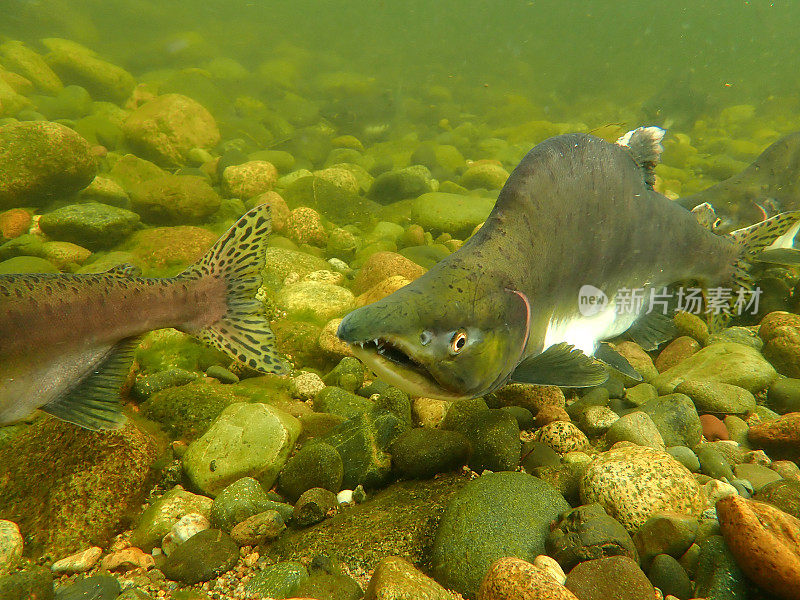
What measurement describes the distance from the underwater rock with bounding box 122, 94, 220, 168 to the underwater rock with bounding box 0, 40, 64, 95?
639 cm

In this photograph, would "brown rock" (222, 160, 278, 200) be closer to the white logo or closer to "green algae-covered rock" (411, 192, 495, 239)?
"green algae-covered rock" (411, 192, 495, 239)

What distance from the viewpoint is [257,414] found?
3299mm

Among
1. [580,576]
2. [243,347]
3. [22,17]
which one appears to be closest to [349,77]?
[22,17]

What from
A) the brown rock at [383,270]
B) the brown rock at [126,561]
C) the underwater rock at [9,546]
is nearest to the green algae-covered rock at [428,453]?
the brown rock at [126,561]

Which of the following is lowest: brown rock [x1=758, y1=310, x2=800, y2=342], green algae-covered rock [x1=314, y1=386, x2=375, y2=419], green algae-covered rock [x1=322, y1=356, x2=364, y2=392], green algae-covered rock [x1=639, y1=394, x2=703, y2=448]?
green algae-covered rock [x1=314, y1=386, x2=375, y2=419]

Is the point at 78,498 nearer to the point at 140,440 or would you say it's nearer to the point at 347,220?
the point at 140,440

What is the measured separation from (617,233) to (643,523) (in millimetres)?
1944

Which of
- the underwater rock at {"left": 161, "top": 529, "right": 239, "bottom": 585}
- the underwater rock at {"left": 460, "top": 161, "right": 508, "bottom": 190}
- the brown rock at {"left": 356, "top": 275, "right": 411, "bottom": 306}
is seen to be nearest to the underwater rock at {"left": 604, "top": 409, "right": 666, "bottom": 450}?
the brown rock at {"left": 356, "top": 275, "right": 411, "bottom": 306}

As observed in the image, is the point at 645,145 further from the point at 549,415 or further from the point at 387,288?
the point at 387,288

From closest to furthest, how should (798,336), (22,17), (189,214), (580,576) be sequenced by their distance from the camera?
(580,576)
(798,336)
(189,214)
(22,17)

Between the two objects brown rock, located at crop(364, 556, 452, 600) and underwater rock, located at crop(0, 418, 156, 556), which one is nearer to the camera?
brown rock, located at crop(364, 556, 452, 600)

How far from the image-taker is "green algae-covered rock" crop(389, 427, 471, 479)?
290cm

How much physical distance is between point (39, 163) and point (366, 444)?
8549 millimetres

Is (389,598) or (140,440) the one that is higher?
(389,598)
